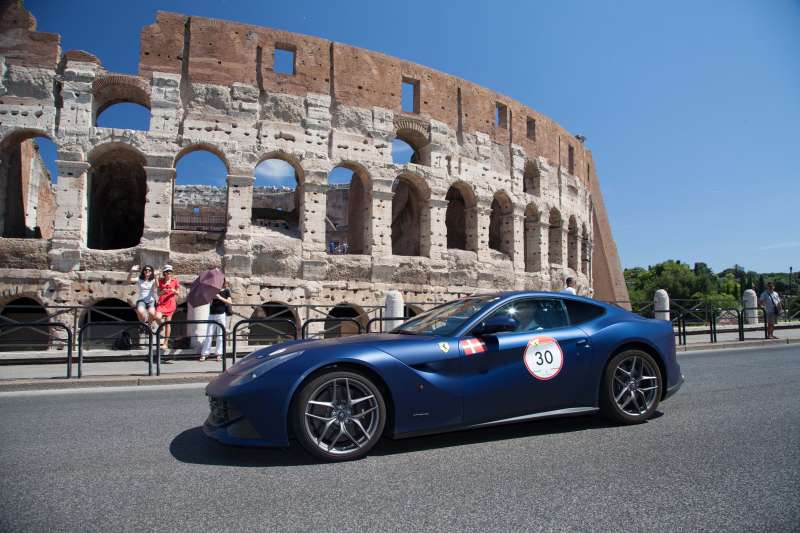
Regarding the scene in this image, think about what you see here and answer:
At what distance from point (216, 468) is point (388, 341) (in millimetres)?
1605

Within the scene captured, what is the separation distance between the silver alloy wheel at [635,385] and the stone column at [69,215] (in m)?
15.5

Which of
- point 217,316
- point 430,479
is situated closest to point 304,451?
point 430,479

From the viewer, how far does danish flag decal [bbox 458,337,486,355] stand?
4.24 m

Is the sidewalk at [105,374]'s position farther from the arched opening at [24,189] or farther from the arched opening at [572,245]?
the arched opening at [572,245]

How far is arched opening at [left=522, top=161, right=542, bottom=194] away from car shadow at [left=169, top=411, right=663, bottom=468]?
20.2 meters

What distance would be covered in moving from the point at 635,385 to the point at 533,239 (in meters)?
19.8

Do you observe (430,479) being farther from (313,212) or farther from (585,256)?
(585,256)

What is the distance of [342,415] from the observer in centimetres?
386

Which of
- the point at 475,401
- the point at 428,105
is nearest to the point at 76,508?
the point at 475,401

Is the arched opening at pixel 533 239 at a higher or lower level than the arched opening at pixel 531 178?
lower

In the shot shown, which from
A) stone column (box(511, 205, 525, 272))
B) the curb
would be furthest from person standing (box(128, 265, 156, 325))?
stone column (box(511, 205, 525, 272))

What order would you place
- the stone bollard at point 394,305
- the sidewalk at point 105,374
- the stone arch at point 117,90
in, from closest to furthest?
the sidewalk at point 105,374 → the stone bollard at point 394,305 → the stone arch at point 117,90

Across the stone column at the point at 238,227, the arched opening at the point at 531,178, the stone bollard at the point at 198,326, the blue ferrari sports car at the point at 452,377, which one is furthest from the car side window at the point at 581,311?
the arched opening at the point at 531,178

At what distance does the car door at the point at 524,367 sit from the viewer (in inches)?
165
